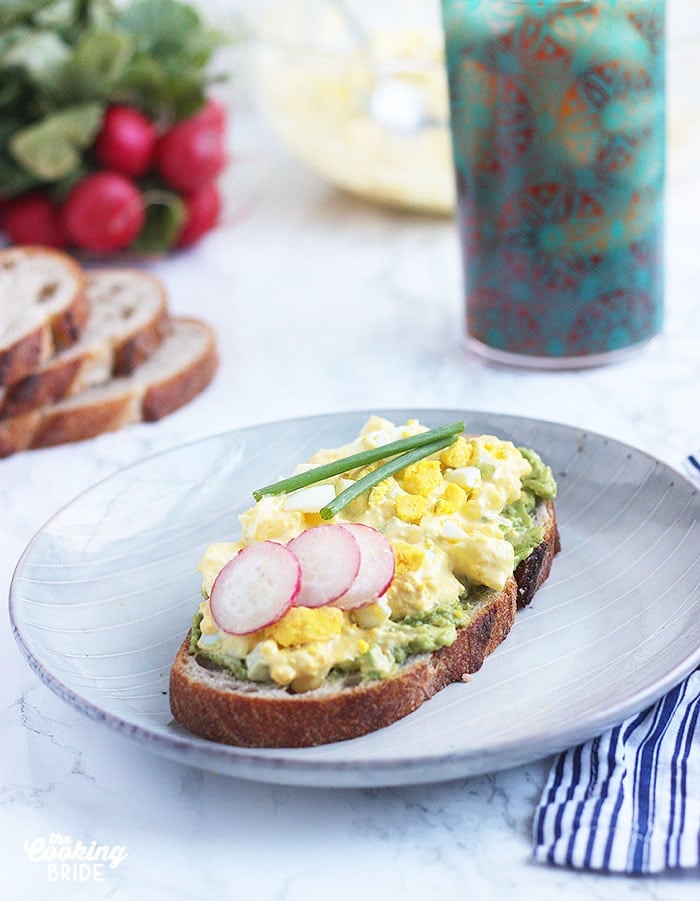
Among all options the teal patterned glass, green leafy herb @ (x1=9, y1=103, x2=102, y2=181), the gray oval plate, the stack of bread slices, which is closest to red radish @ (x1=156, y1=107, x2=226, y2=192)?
green leafy herb @ (x1=9, y1=103, x2=102, y2=181)

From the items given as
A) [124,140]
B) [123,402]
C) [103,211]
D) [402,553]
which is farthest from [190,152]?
[402,553]

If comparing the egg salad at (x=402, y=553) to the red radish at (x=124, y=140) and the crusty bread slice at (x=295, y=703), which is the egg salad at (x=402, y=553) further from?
the red radish at (x=124, y=140)

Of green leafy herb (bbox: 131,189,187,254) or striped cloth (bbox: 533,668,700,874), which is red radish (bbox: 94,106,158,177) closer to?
green leafy herb (bbox: 131,189,187,254)

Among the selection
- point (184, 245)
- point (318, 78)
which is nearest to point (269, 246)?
point (184, 245)

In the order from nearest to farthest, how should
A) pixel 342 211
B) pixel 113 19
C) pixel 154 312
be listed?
pixel 154 312 → pixel 113 19 → pixel 342 211

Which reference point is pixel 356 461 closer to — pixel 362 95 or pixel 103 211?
pixel 362 95

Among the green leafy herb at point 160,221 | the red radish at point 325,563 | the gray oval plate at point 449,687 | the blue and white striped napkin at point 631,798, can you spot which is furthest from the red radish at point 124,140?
the blue and white striped napkin at point 631,798

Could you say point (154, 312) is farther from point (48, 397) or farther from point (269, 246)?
point (269, 246)
